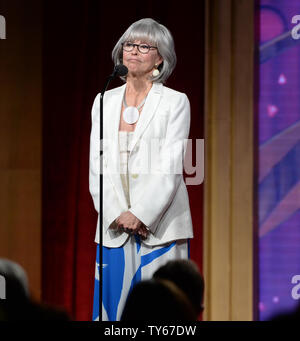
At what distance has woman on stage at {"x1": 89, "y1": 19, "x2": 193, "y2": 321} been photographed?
3.43 metres

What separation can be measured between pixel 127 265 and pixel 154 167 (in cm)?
47

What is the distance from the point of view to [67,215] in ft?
13.9

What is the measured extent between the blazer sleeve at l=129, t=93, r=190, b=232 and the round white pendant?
0.52ft

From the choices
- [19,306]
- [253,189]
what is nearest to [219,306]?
[253,189]

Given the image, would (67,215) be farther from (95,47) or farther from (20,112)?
(95,47)

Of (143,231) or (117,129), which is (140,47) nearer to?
(117,129)

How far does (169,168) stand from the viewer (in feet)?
11.3

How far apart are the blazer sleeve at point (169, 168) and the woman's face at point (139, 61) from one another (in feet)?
0.67

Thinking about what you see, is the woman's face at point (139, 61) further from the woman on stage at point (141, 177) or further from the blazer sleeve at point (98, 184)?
the blazer sleeve at point (98, 184)

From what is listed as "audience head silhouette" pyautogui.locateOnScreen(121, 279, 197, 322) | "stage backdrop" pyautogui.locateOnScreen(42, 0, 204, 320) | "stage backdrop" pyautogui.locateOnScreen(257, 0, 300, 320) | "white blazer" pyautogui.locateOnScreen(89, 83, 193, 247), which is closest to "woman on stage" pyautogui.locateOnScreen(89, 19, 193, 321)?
"white blazer" pyautogui.locateOnScreen(89, 83, 193, 247)

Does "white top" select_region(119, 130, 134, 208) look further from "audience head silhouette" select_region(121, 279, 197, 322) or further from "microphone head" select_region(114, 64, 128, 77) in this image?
"audience head silhouette" select_region(121, 279, 197, 322)

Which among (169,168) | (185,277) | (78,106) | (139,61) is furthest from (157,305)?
(78,106)
